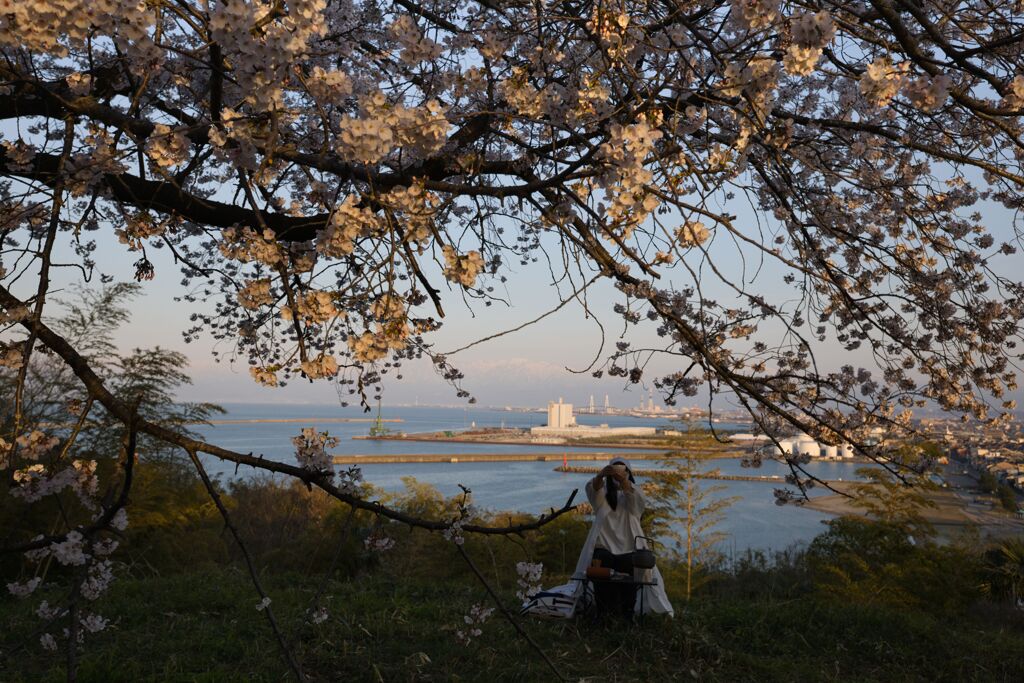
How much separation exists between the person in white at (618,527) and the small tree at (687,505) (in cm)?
Result: 402

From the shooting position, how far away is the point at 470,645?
366 cm

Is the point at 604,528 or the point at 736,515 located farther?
the point at 736,515

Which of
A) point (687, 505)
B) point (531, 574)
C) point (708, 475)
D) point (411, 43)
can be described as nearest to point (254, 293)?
point (411, 43)

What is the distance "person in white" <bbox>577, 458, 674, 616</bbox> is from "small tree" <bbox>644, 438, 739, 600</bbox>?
4.02m

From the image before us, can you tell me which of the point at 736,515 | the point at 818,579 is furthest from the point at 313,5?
the point at 736,515

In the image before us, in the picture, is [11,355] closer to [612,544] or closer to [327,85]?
[327,85]

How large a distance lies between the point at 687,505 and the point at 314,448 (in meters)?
7.71

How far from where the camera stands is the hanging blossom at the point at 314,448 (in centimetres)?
163

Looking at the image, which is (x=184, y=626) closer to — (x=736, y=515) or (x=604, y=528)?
(x=604, y=528)

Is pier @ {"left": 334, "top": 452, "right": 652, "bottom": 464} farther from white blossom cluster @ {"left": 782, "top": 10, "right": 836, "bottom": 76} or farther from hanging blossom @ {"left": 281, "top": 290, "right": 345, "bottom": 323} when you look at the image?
white blossom cluster @ {"left": 782, "top": 10, "right": 836, "bottom": 76}

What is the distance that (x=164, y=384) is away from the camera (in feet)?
23.7

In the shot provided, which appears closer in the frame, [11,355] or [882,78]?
[882,78]

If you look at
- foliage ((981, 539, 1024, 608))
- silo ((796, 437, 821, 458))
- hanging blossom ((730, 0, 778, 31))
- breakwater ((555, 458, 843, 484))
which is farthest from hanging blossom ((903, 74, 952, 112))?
foliage ((981, 539, 1024, 608))

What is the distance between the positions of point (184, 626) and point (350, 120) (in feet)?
12.5
